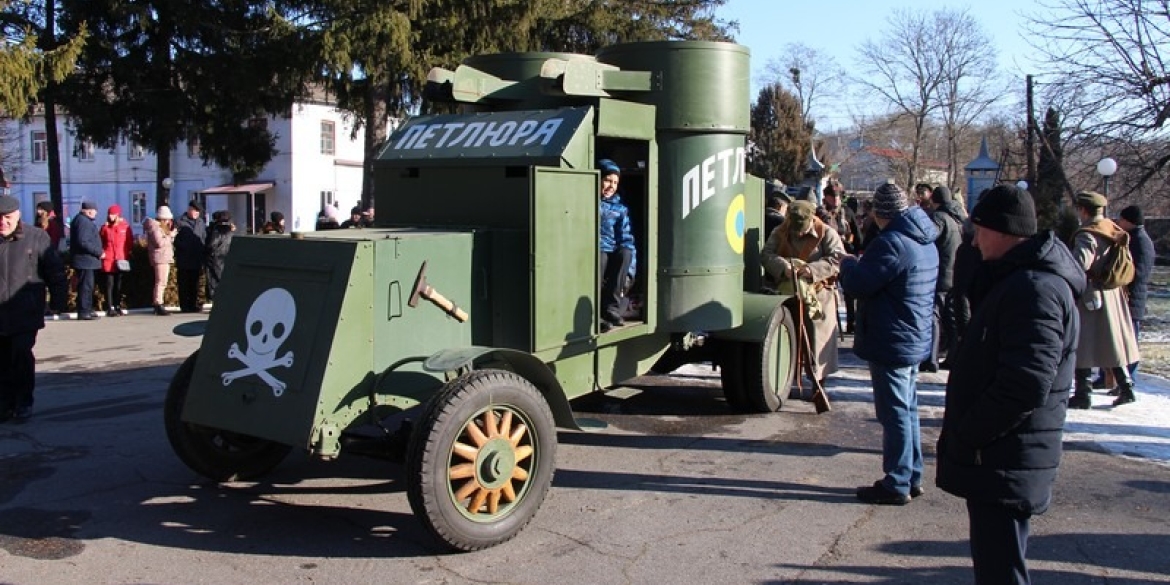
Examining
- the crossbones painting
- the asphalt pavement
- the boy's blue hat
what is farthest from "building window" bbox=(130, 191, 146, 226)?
the crossbones painting

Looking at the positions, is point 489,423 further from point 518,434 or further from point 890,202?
point 890,202

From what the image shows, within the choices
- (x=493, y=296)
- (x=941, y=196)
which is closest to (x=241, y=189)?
(x=941, y=196)

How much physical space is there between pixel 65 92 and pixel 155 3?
2.98m

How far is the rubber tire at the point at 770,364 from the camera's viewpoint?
300 inches

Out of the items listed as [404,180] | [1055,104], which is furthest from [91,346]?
[1055,104]

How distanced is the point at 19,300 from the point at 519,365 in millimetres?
4286

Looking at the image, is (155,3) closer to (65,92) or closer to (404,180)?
(65,92)

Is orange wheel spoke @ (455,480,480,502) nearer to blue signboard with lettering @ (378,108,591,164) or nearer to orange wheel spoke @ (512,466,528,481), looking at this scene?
orange wheel spoke @ (512,466,528,481)

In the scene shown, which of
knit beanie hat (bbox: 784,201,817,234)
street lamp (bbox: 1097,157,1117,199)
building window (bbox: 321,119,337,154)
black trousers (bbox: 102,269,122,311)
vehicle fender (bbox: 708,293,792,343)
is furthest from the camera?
building window (bbox: 321,119,337,154)

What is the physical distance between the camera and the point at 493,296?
5684mm

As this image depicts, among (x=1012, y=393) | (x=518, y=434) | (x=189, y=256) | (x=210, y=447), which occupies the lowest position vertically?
(x=210, y=447)

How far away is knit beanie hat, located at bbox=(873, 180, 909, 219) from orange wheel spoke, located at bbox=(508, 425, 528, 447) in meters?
2.46

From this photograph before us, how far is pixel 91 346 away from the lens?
447 inches

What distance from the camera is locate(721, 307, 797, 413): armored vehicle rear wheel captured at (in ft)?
25.0
